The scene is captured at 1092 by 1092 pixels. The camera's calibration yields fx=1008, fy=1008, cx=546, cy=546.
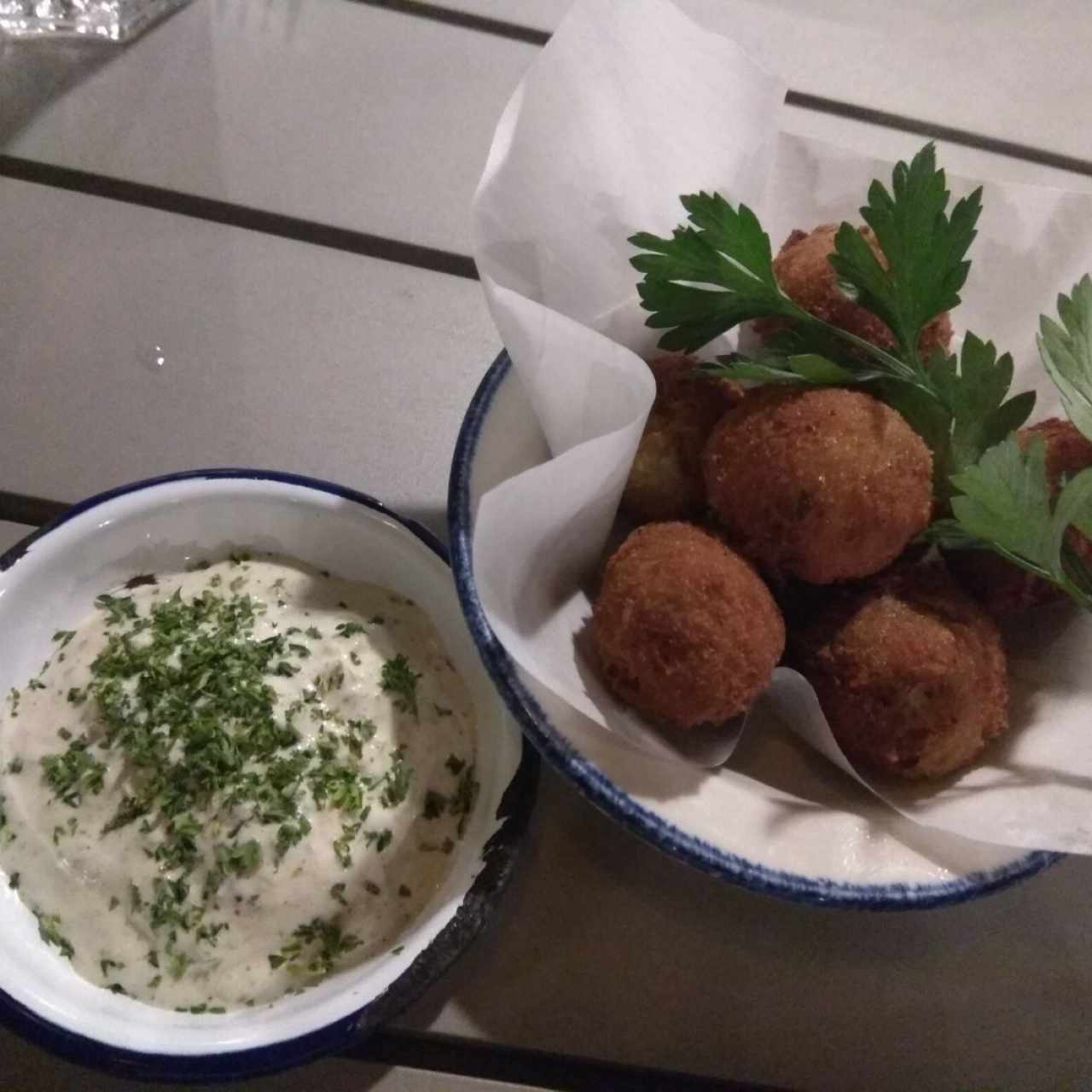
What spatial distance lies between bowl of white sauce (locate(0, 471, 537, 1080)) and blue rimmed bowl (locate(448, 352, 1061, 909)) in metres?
0.14

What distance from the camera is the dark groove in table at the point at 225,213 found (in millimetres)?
1082

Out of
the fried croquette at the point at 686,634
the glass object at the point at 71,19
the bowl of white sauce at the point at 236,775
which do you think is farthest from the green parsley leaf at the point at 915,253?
the glass object at the point at 71,19

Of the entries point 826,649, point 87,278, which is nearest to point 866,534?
point 826,649

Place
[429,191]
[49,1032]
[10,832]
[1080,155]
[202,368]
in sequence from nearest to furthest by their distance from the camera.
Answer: [49,1032] → [10,832] → [202,368] → [429,191] → [1080,155]

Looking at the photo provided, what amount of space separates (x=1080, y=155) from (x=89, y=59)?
1251mm

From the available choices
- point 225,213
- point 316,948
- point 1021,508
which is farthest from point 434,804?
point 225,213

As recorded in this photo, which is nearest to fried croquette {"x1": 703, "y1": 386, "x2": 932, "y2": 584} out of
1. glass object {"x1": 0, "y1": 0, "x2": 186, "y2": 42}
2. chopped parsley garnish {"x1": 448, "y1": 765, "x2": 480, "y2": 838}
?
chopped parsley garnish {"x1": 448, "y1": 765, "x2": 480, "y2": 838}

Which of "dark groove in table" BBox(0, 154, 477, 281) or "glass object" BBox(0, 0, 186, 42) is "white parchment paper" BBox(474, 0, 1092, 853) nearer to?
"dark groove in table" BBox(0, 154, 477, 281)

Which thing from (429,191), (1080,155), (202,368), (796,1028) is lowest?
(796,1028)

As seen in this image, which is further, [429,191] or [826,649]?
[429,191]

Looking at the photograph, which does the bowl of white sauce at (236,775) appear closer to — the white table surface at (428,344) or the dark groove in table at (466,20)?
the white table surface at (428,344)

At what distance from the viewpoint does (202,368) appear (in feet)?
3.23

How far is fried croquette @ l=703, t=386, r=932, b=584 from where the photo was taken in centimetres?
65

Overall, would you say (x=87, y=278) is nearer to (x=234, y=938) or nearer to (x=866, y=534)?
(x=234, y=938)
